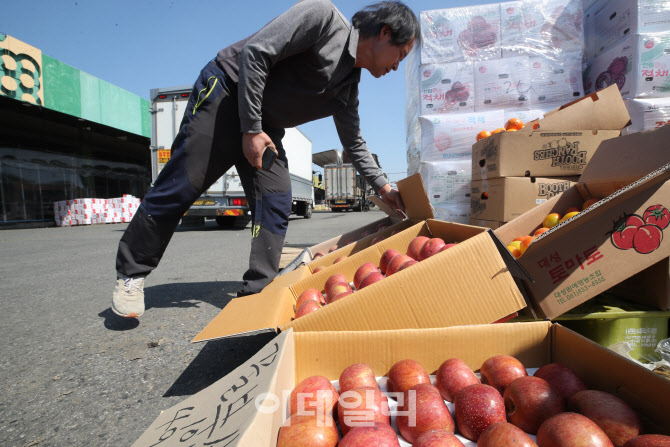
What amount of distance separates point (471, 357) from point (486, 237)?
1.74ft

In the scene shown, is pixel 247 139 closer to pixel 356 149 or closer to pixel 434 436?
pixel 356 149

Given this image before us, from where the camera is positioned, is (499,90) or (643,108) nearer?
(643,108)

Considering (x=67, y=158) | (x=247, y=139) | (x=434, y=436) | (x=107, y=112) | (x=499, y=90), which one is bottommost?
(x=434, y=436)

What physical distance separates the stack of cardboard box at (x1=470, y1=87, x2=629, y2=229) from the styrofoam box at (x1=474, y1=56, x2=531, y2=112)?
4.07 ft

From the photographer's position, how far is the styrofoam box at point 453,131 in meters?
4.83

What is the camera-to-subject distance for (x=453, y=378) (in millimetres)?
1339

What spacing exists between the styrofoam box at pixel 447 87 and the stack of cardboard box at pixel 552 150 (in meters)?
1.51

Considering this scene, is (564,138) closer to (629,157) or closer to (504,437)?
(629,157)

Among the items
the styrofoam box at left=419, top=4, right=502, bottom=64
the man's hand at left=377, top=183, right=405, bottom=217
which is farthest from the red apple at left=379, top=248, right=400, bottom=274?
the styrofoam box at left=419, top=4, right=502, bottom=64

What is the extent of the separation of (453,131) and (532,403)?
4.33 metres

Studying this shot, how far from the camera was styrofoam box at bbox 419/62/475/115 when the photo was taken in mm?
4953

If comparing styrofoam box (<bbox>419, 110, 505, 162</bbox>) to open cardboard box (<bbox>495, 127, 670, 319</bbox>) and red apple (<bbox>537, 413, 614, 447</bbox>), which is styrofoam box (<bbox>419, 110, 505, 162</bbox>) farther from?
red apple (<bbox>537, 413, 614, 447</bbox>)

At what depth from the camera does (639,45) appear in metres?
3.81

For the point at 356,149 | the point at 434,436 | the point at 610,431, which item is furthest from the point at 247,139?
the point at 610,431
